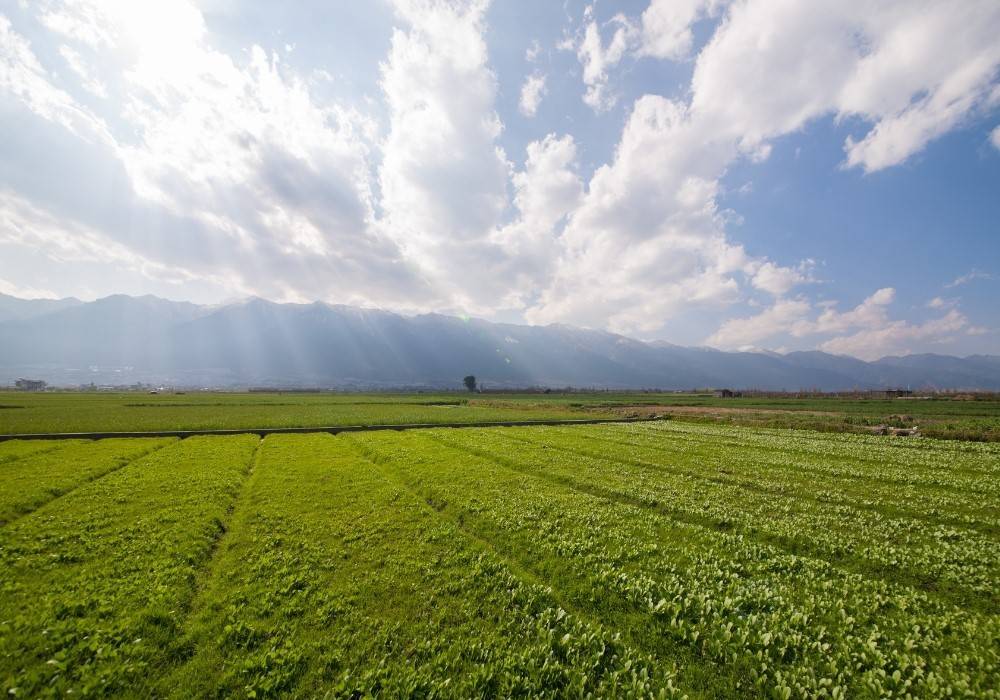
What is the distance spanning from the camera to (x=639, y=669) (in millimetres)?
9227

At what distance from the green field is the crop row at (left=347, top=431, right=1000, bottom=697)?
0.25 ft

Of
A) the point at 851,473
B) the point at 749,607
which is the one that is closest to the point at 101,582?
the point at 749,607

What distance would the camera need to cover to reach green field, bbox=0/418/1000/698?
349 inches

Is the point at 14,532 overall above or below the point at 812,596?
above

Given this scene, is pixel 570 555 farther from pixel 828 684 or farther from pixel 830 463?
pixel 830 463

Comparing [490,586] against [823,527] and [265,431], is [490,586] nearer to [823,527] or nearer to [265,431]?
[823,527]

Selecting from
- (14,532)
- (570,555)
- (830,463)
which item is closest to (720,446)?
(830,463)

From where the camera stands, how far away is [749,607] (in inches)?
453

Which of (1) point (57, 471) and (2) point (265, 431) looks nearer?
(1) point (57, 471)

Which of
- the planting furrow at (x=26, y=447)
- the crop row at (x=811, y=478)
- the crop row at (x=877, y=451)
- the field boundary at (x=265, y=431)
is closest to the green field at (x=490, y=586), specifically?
the crop row at (x=811, y=478)

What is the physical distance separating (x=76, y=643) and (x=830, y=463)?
45694 mm

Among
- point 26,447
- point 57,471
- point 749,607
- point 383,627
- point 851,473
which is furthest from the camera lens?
point 26,447

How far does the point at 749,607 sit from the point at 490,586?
319 inches

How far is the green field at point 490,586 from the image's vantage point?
29.1ft
